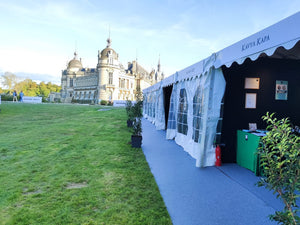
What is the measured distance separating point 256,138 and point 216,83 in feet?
4.80

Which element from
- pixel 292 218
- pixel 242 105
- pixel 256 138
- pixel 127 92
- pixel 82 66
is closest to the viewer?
pixel 292 218

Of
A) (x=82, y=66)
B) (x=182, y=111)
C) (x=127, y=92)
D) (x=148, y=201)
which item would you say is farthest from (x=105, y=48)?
(x=148, y=201)

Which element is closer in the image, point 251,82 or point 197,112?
point 251,82

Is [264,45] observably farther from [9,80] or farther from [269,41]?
[9,80]

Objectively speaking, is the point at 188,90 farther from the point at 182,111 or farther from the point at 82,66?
the point at 82,66

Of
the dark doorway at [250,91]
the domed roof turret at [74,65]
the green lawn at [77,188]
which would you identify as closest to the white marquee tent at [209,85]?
the dark doorway at [250,91]

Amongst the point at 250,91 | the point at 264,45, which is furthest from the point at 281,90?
the point at 264,45

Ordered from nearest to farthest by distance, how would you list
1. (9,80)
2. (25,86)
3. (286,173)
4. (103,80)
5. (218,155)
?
(286,173) < (218,155) < (103,80) < (9,80) < (25,86)

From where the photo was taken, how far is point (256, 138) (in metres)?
4.00

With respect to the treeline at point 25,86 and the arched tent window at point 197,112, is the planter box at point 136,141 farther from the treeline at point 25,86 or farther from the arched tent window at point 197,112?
the treeline at point 25,86

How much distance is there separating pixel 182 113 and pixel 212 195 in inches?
157

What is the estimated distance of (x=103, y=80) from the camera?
60250mm

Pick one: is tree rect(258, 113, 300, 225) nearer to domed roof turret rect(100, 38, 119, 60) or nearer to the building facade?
the building facade

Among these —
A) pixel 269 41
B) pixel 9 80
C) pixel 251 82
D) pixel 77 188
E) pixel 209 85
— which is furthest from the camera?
pixel 9 80
